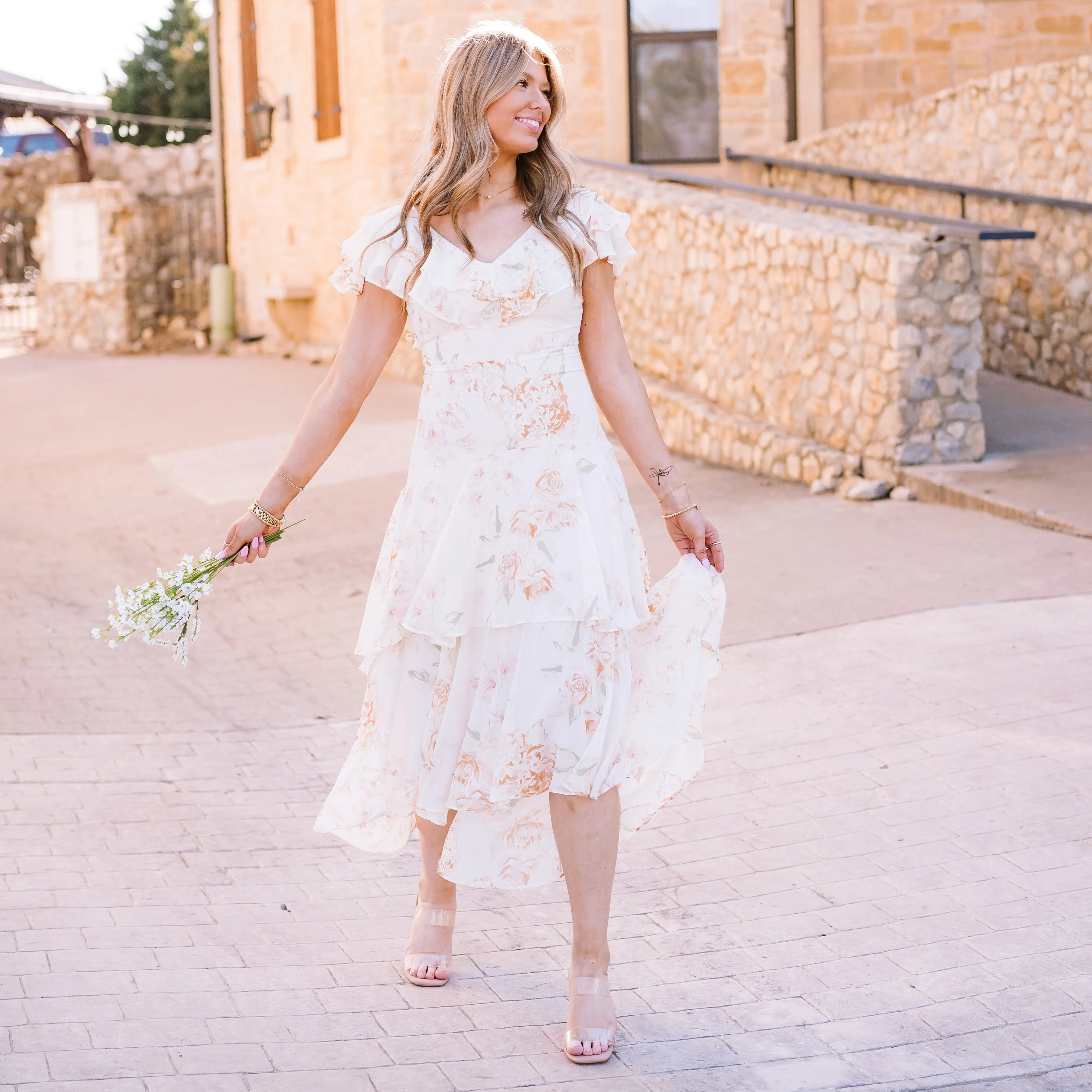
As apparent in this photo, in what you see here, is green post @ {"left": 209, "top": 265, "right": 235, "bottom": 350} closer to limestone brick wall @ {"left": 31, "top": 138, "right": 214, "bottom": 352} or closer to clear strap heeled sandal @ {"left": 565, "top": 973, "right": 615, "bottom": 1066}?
limestone brick wall @ {"left": 31, "top": 138, "right": 214, "bottom": 352}

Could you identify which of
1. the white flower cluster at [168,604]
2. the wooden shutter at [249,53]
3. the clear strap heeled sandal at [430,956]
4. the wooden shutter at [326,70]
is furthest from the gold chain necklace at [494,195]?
the wooden shutter at [249,53]

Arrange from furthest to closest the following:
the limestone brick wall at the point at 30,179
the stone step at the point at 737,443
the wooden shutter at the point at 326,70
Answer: the limestone brick wall at the point at 30,179
the wooden shutter at the point at 326,70
the stone step at the point at 737,443

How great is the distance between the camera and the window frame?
A: 14003mm

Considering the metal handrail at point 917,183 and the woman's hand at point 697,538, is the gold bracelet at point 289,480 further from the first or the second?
the metal handrail at point 917,183

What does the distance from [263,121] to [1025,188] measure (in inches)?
347

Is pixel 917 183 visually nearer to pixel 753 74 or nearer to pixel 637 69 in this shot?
pixel 753 74

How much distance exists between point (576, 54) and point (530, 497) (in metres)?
11.8

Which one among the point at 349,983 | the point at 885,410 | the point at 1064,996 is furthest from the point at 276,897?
the point at 885,410

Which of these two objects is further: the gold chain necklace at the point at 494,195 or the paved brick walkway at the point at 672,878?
the gold chain necklace at the point at 494,195

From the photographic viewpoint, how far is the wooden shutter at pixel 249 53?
55.2 feet

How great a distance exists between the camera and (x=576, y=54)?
45.4ft

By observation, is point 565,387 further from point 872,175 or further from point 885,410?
point 872,175

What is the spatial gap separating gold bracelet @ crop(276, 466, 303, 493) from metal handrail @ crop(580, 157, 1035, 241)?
5584mm

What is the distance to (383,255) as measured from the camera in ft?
9.86
